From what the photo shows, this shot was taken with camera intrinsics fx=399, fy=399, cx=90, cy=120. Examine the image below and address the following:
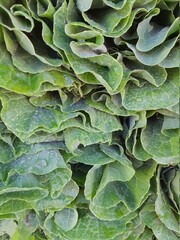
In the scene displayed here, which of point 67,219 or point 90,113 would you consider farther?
point 67,219

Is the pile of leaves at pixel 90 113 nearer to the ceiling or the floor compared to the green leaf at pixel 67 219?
nearer to the ceiling

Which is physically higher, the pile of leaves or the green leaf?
the pile of leaves

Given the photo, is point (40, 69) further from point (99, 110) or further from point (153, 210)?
point (153, 210)

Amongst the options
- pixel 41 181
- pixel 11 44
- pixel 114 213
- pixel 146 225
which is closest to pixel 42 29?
pixel 11 44

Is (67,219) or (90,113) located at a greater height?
(90,113)

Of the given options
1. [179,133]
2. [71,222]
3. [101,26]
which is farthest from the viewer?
[71,222]

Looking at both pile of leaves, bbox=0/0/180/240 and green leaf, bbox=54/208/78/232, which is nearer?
pile of leaves, bbox=0/0/180/240

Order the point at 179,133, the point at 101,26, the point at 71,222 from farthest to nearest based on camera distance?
the point at 71,222
the point at 179,133
the point at 101,26

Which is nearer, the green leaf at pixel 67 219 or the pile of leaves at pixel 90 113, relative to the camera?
the pile of leaves at pixel 90 113
